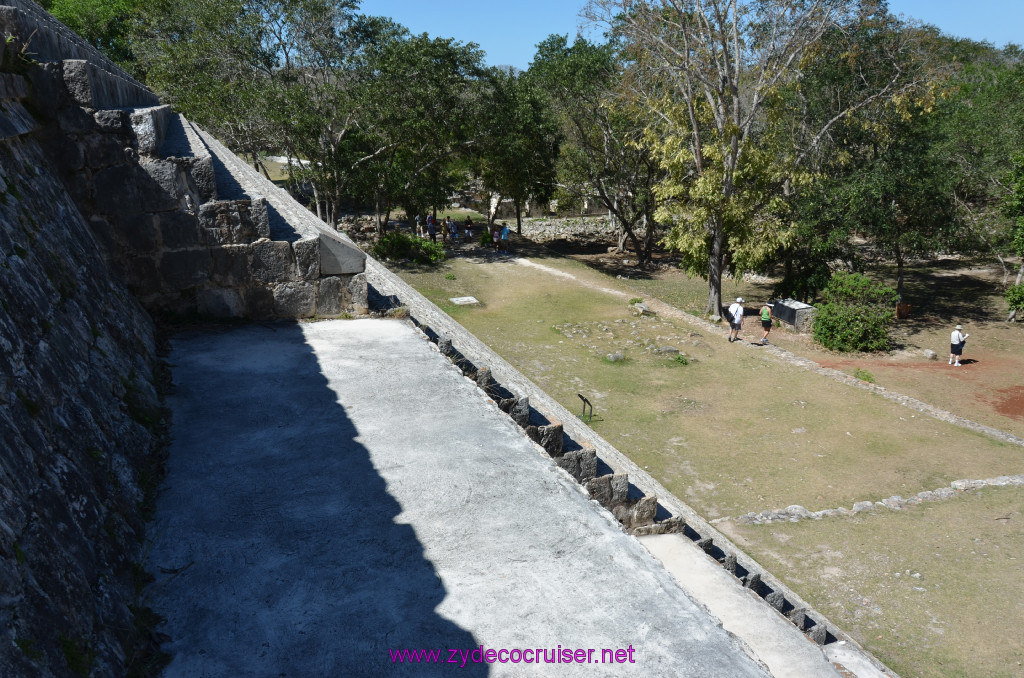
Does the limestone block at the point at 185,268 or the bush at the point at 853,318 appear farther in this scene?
the bush at the point at 853,318

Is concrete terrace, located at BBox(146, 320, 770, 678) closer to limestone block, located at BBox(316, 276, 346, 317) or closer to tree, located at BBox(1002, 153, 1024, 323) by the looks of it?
limestone block, located at BBox(316, 276, 346, 317)

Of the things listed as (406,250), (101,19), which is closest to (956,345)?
(406,250)

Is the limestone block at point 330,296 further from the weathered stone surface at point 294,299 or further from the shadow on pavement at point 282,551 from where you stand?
the shadow on pavement at point 282,551

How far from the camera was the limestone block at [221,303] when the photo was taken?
652 cm

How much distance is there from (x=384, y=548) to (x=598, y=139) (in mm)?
27767

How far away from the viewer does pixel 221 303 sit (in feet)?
21.6

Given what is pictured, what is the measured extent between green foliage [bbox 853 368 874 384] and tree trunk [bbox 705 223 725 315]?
18.6 ft

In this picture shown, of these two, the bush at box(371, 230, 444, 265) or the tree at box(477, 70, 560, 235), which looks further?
the bush at box(371, 230, 444, 265)

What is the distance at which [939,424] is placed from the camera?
13.1m

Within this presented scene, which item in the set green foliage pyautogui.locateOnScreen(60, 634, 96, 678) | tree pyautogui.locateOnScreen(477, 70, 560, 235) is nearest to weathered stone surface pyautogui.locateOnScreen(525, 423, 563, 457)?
green foliage pyautogui.locateOnScreen(60, 634, 96, 678)

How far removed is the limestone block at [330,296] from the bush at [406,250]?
62.1 feet

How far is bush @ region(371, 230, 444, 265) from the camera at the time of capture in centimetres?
2564

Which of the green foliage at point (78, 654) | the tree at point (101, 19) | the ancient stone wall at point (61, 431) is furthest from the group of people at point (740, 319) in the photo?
the tree at point (101, 19)

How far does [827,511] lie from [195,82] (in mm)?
22764
